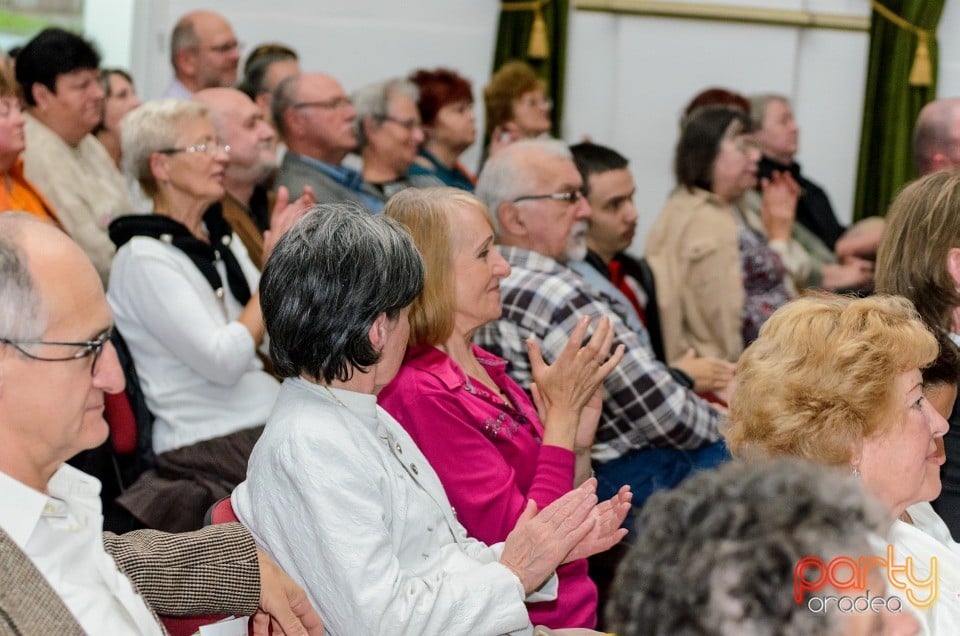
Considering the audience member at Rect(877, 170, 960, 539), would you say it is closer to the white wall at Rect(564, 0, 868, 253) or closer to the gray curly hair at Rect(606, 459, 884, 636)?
the gray curly hair at Rect(606, 459, 884, 636)

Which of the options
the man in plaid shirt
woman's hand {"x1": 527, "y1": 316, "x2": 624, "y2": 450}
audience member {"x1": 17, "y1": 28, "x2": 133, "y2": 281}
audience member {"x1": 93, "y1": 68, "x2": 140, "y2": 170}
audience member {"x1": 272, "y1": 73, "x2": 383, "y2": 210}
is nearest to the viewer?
woman's hand {"x1": 527, "y1": 316, "x2": 624, "y2": 450}

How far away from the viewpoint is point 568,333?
308 cm

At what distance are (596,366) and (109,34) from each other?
4.32 m

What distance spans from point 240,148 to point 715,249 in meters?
1.79

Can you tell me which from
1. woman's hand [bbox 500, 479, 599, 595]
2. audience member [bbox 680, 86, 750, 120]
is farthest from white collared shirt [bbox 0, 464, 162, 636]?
audience member [bbox 680, 86, 750, 120]

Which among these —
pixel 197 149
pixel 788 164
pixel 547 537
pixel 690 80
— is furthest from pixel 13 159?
pixel 690 80

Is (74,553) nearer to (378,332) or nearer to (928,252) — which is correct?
(378,332)

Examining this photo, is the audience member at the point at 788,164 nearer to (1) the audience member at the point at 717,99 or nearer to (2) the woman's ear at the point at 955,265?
(1) the audience member at the point at 717,99

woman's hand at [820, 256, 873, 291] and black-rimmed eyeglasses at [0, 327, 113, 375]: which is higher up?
black-rimmed eyeglasses at [0, 327, 113, 375]

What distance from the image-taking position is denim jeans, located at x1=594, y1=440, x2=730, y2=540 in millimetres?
3195

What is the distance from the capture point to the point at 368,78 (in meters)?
6.42

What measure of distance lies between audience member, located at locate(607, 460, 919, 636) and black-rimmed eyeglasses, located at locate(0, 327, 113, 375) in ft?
2.74

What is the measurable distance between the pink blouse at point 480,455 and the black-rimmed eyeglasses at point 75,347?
32.1 inches

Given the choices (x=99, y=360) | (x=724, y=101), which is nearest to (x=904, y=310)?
(x=99, y=360)
